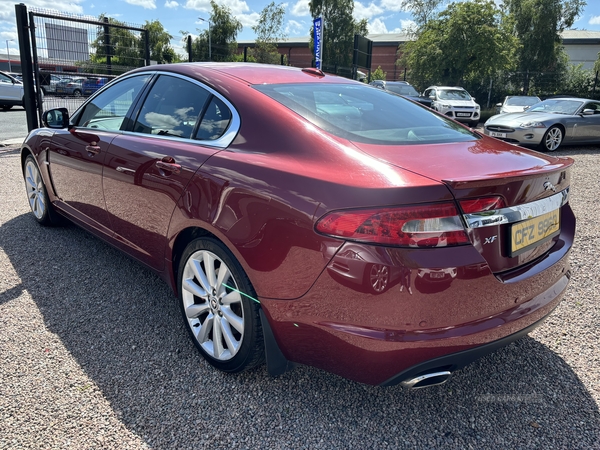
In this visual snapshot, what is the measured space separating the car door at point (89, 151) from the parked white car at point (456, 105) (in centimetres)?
1503

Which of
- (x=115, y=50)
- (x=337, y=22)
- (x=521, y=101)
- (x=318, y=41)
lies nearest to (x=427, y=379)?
(x=115, y=50)

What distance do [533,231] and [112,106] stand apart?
297 centimetres

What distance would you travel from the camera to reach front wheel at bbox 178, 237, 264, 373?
2186mm

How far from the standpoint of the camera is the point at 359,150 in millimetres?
1993

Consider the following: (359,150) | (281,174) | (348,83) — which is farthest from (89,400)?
(348,83)

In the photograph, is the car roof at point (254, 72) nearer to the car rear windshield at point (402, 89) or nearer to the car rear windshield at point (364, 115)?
the car rear windshield at point (364, 115)

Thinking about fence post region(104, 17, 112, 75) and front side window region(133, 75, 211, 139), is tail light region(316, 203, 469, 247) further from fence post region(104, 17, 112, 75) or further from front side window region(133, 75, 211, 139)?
fence post region(104, 17, 112, 75)

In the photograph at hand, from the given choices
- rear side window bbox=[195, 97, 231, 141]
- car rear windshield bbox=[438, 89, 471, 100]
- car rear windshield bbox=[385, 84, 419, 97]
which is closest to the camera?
rear side window bbox=[195, 97, 231, 141]

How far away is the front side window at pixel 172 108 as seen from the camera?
2649 mm

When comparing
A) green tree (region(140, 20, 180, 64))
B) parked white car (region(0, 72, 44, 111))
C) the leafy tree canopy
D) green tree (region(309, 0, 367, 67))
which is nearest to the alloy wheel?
parked white car (region(0, 72, 44, 111))

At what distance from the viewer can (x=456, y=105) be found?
17266 millimetres

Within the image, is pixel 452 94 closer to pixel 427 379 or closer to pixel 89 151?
pixel 89 151

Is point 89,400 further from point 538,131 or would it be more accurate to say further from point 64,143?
point 538,131

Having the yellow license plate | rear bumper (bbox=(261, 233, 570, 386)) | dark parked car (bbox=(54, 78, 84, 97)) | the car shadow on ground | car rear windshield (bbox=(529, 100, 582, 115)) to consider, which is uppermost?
dark parked car (bbox=(54, 78, 84, 97))
